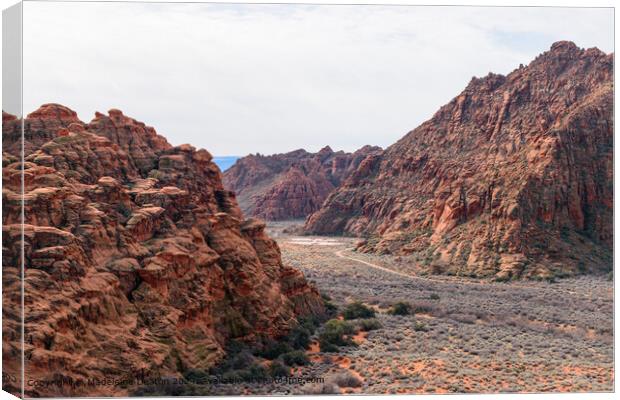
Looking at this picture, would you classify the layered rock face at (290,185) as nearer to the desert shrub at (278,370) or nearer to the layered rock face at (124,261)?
the layered rock face at (124,261)

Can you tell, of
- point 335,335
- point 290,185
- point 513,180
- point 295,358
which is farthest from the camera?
point 290,185

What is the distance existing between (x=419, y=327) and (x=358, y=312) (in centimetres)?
255

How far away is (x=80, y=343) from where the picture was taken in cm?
1192

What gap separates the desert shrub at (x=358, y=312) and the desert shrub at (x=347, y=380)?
517 centimetres

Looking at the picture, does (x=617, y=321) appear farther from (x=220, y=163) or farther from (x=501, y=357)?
(x=220, y=163)

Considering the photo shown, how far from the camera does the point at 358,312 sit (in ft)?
61.4

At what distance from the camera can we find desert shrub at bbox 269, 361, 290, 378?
1345cm

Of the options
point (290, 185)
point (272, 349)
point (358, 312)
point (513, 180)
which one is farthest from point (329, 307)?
point (290, 185)

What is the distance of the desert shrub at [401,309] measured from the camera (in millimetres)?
18906

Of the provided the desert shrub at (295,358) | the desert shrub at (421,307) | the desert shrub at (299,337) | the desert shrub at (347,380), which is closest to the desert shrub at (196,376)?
the desert shrub at (295,358)

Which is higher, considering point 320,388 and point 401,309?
point 401,309

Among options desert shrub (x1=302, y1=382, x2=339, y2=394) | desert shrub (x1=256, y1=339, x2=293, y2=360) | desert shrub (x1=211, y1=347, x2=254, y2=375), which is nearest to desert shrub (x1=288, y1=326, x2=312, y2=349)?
desert shrub (x1=256, y1=339, x2=293, y2=360)

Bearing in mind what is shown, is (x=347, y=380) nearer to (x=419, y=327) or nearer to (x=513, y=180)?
(x=419, y=327)

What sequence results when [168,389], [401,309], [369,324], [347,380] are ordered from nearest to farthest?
[168,389] < [347,380] < [369,324] < [401,309]
